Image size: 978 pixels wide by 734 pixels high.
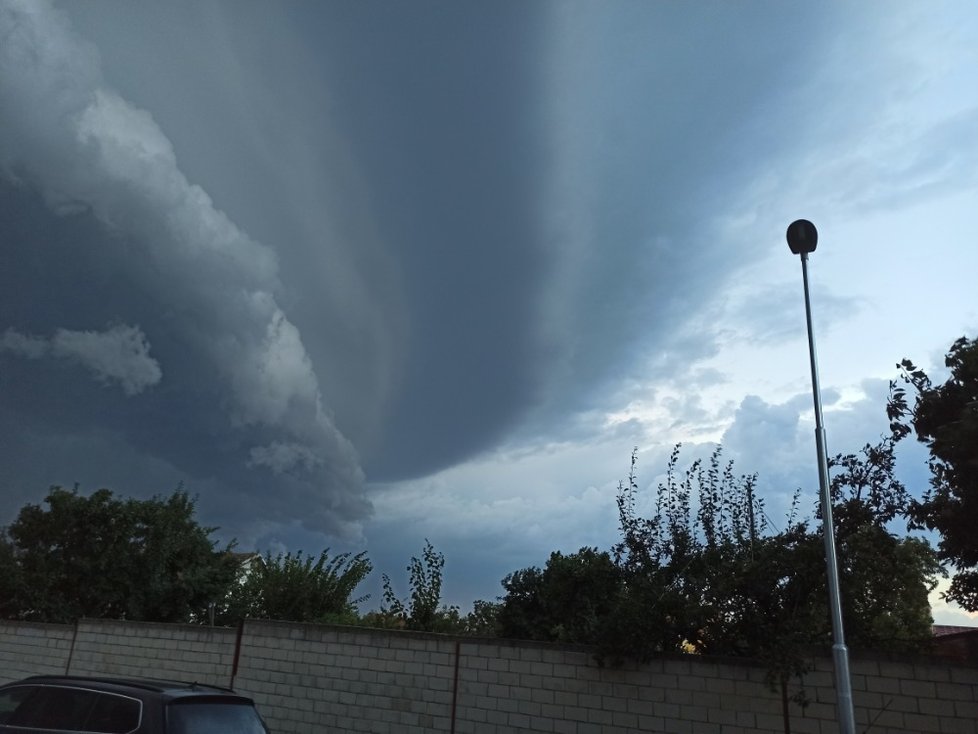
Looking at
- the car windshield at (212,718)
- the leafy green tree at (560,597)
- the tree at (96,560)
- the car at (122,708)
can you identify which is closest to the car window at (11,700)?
the car at (122,708)

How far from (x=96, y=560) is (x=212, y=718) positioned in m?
18.7

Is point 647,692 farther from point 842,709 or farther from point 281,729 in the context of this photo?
point 281,729

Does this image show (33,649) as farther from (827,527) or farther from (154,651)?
(827,527)

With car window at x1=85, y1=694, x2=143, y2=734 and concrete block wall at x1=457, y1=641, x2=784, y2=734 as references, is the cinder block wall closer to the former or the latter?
concrete block wall at x1=457, y1=641, x2=784, y2=734

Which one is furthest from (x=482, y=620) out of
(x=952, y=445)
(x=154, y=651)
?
(x=952, y=445)

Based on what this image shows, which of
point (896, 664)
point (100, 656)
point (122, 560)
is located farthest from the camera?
point (122, 560)

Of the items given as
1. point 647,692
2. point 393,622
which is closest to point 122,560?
point 393,622

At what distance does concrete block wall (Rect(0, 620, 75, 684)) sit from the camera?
18297mm

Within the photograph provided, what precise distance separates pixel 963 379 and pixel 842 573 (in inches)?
193

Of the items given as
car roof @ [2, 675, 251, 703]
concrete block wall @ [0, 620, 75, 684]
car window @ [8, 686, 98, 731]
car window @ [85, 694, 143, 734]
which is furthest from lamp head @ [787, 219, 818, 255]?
concrete block wall @ [0, 620, 75, 684]

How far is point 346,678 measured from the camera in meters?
13.6

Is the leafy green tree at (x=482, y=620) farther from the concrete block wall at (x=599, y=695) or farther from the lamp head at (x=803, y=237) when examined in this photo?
the lamp head at (x=803, y=237)

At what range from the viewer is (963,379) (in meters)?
13.1

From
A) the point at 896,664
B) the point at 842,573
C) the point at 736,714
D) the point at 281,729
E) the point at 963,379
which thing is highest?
the point at 963,379
